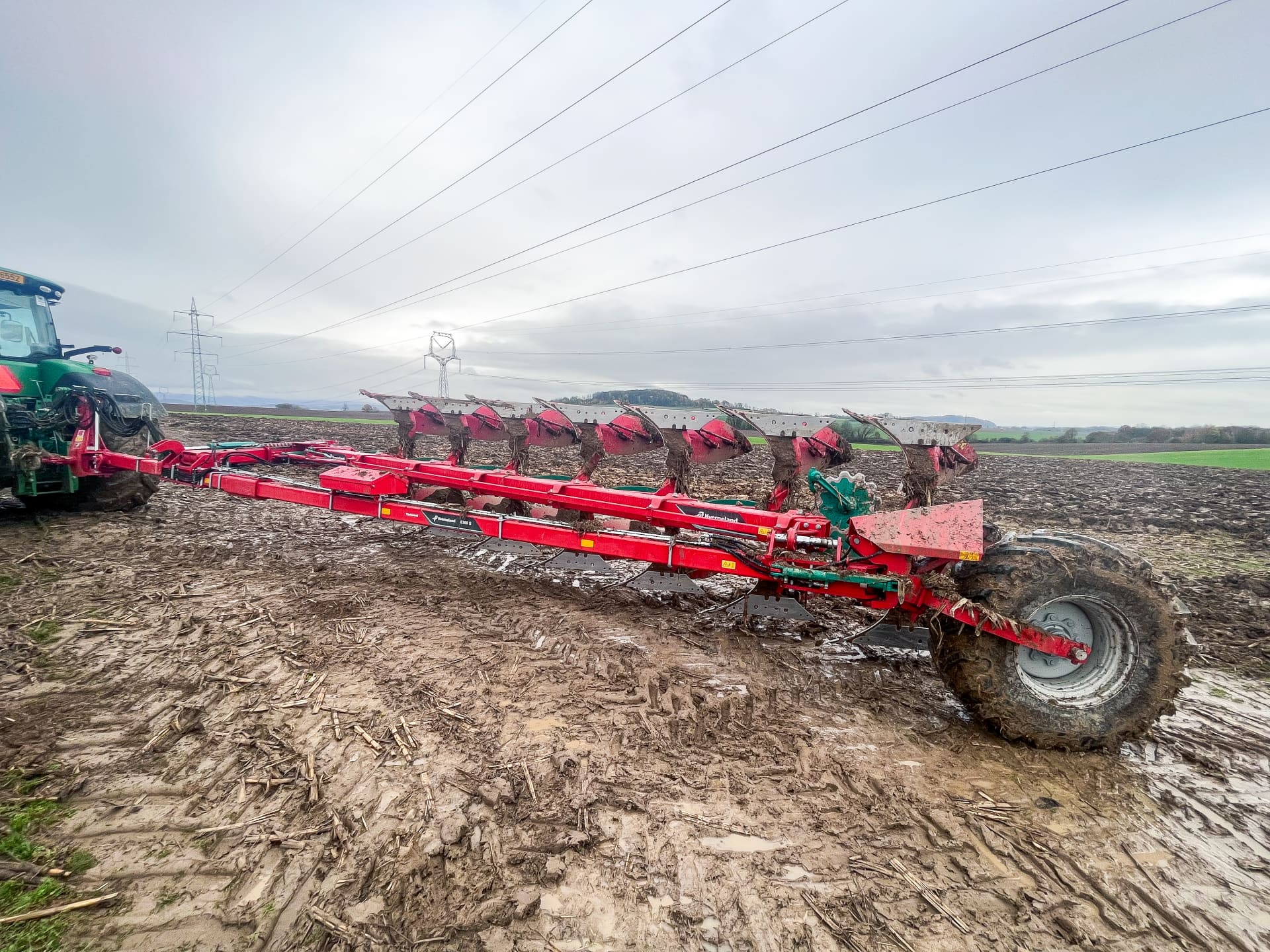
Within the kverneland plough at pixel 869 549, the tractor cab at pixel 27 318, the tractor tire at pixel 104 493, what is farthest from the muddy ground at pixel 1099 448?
the tractor cab at pixel 27 318

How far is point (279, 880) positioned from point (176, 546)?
555 centimetres

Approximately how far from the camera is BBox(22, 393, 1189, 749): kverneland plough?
123 inches

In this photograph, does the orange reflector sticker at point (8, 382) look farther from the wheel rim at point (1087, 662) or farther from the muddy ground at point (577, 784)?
the wheel rim at point (1087, 662)

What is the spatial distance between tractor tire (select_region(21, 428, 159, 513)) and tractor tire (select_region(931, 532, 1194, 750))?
8878 millimetres

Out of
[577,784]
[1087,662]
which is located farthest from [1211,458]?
[577,784]

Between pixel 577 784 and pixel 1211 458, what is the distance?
42.7 meters

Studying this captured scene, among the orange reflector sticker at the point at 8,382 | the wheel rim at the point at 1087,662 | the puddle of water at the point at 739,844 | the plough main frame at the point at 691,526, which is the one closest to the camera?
the puddle of water at the point at 739,844

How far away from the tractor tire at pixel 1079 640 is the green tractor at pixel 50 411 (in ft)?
29.6

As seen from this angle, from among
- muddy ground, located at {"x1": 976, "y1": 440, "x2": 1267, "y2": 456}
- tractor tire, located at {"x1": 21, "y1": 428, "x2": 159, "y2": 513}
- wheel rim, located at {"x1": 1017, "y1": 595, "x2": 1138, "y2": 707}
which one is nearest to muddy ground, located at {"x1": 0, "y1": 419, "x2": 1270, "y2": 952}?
wheel rim, located at {"x1": 1017, "y1": 595, "x2": 1138, "y2": 707}

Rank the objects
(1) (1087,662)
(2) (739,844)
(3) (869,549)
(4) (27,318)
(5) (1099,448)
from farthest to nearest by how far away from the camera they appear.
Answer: (5) (1099,448) < (4) (27,318) < (3) (869,549) < (1) (1087,662) < (2) (739,844)

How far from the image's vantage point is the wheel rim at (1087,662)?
10.5 ft

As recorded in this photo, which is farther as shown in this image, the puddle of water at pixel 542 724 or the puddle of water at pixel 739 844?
the puddle of water at pixel 542 724

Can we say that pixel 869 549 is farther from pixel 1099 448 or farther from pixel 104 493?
pixel 1099 448

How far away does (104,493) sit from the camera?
277 inches
